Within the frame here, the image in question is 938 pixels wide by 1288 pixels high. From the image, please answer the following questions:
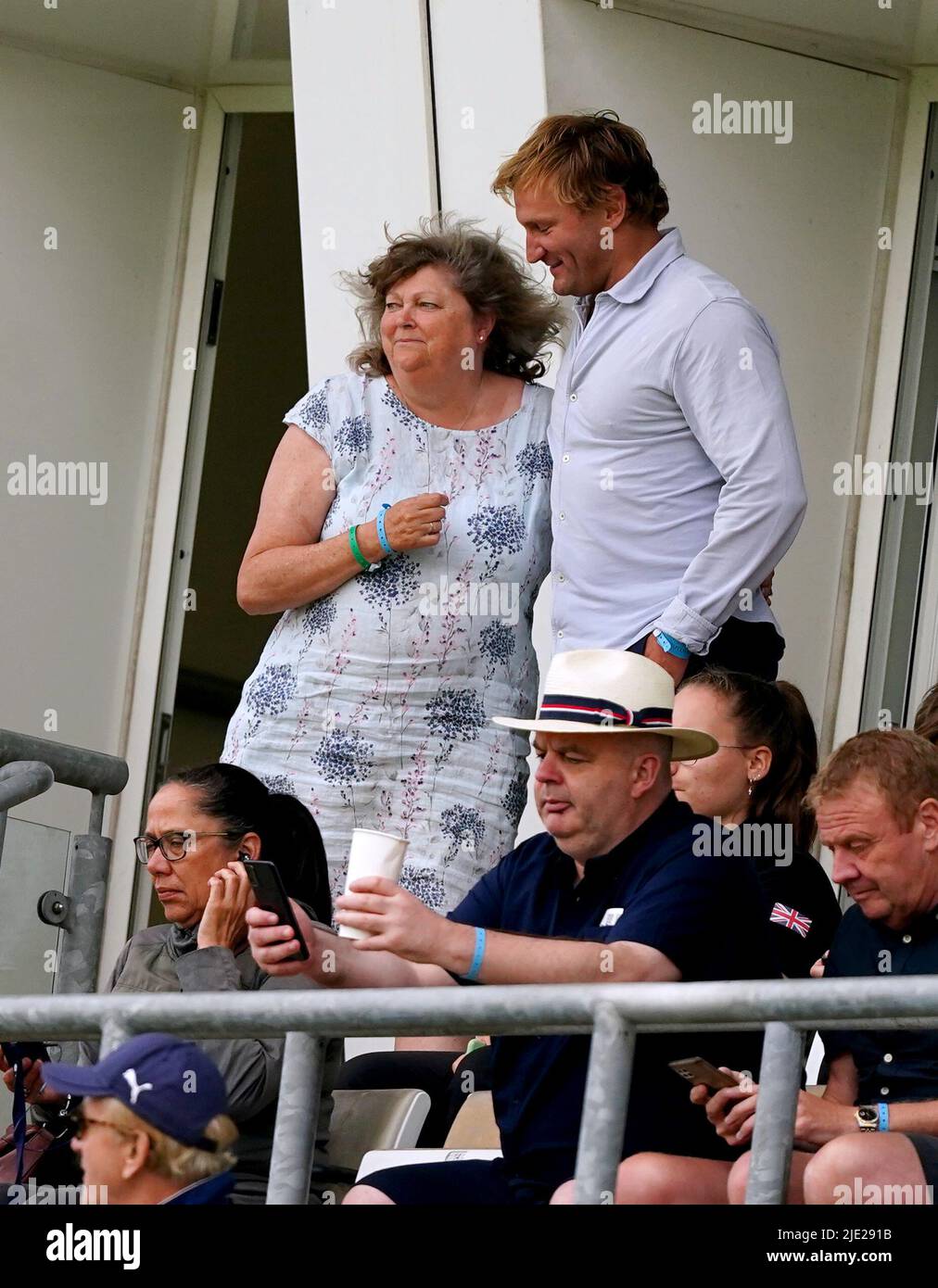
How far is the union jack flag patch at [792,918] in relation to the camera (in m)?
3.49

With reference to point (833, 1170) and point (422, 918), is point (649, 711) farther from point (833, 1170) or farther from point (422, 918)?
point (833, 1170)

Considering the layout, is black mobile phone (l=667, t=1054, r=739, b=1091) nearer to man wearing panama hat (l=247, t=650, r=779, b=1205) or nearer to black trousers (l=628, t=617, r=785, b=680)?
man wearing panama hat (l=247, t=650, r=779, b=1205)

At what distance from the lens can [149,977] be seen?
3395 mm

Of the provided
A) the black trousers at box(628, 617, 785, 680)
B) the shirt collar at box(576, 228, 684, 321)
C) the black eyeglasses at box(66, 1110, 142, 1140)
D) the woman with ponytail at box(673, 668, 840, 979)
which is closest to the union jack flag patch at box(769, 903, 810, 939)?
the woman with ponytail at box(673, 668, 840, 979)

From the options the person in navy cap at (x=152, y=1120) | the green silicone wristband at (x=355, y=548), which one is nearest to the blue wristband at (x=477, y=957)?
the person in navy cap at (x=152, y=1120)

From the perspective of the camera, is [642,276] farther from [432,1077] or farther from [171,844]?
[432,1077]

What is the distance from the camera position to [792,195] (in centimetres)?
564

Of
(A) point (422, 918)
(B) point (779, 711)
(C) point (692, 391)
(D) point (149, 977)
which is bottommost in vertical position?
(D) point (149, 977)

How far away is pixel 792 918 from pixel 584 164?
1345 mm

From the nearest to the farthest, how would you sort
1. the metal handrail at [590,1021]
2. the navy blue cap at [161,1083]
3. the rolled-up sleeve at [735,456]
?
the metal handrail at [590,1021] < the navy blue cap at [161,1083] < the rolled-up sleeve at [735,456]

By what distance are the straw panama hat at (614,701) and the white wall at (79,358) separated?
3776mm

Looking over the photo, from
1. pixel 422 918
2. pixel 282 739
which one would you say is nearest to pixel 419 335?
pixel 282 739

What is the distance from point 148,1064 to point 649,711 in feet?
3.10

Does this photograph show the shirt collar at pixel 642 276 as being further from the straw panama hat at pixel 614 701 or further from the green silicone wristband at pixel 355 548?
the straw panama hat at pixel 614 701
